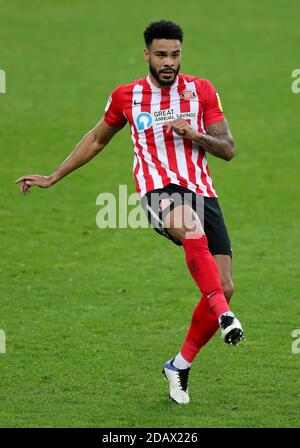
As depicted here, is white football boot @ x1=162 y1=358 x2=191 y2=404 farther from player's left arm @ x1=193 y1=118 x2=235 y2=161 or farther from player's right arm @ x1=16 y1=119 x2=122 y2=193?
player's right arm @ x1=16 y1=119 x2=122 y2=193

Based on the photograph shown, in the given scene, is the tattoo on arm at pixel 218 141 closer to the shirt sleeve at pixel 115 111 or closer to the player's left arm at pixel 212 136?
the player's left arm at pixel 212 136

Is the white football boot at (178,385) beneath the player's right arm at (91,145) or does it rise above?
beneath

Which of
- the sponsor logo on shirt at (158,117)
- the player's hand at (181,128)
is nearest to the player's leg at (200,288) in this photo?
the player's hand at (181,128)

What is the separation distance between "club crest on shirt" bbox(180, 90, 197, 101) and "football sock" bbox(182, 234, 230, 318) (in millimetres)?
1090

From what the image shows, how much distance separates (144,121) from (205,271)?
50.2 inches

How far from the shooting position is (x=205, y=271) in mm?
7312

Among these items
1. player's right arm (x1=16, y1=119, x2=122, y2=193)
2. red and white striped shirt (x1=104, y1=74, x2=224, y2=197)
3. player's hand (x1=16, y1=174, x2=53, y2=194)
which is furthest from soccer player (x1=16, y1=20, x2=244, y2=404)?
player's hand (x1=16, y1=174, x2=53, y2=194)

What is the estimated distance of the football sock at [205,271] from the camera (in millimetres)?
7238

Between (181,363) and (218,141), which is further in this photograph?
(181,363)

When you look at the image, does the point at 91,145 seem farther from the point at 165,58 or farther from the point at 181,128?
the point at 181,128

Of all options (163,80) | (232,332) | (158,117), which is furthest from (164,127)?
(232,332)

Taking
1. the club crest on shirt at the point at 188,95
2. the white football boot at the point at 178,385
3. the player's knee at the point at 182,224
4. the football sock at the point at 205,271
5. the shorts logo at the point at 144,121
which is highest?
the club crest on shirt at the point at 188,95

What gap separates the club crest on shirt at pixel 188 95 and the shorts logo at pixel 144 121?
0.91 feet

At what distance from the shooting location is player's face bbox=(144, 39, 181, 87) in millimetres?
7676
